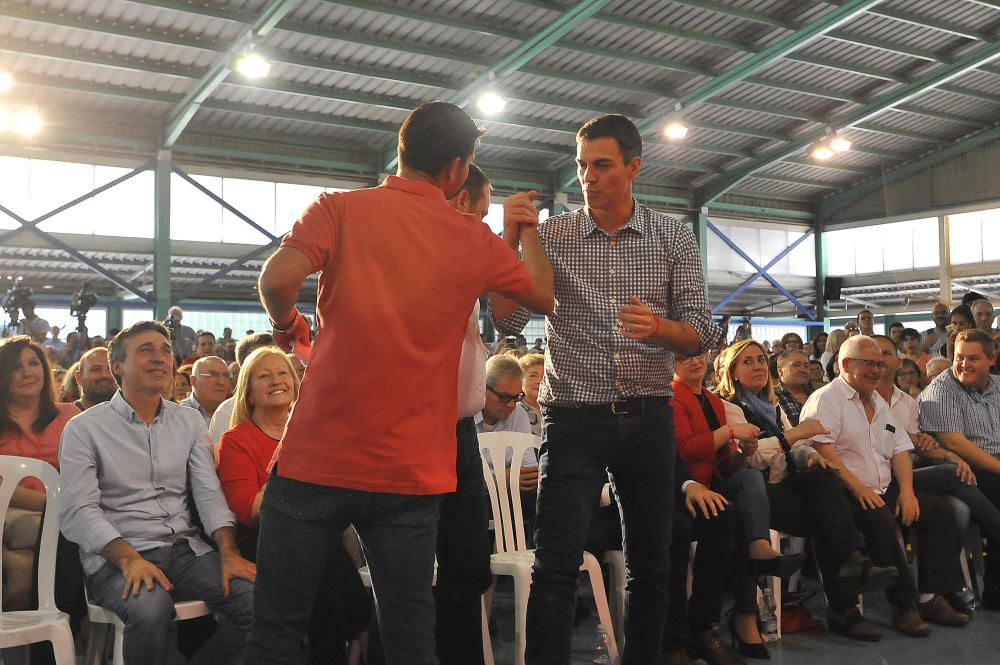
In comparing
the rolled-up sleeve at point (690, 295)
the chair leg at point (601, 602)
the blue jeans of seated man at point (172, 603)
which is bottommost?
the chair leg at point (601, 602)

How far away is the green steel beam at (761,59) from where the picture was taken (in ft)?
32.8

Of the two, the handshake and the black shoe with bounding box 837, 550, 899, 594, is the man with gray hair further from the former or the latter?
the handshake

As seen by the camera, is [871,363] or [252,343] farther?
[252,343]

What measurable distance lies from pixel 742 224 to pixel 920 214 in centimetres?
299

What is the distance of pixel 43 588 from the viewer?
8.47ft

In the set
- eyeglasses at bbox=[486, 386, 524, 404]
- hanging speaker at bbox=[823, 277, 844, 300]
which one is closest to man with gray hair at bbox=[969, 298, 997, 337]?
eyeglasses at bbox=[486, 386, 524, 404]

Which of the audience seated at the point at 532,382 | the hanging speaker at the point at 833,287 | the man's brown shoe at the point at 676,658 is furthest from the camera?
the hanging speaker at the point at 833,287

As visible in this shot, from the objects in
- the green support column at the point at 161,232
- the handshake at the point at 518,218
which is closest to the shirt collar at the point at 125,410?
the handshake at the point at 518,218

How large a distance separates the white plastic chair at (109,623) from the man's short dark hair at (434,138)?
1.51 m

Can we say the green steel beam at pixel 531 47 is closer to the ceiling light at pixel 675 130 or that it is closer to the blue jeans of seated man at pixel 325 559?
the ceiling light at pixel 675 130

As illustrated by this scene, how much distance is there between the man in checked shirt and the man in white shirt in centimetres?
195

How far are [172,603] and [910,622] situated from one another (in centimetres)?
284

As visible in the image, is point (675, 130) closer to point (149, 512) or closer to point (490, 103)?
point (490, 103)

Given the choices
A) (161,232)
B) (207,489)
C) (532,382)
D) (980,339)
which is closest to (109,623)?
(207,489)
